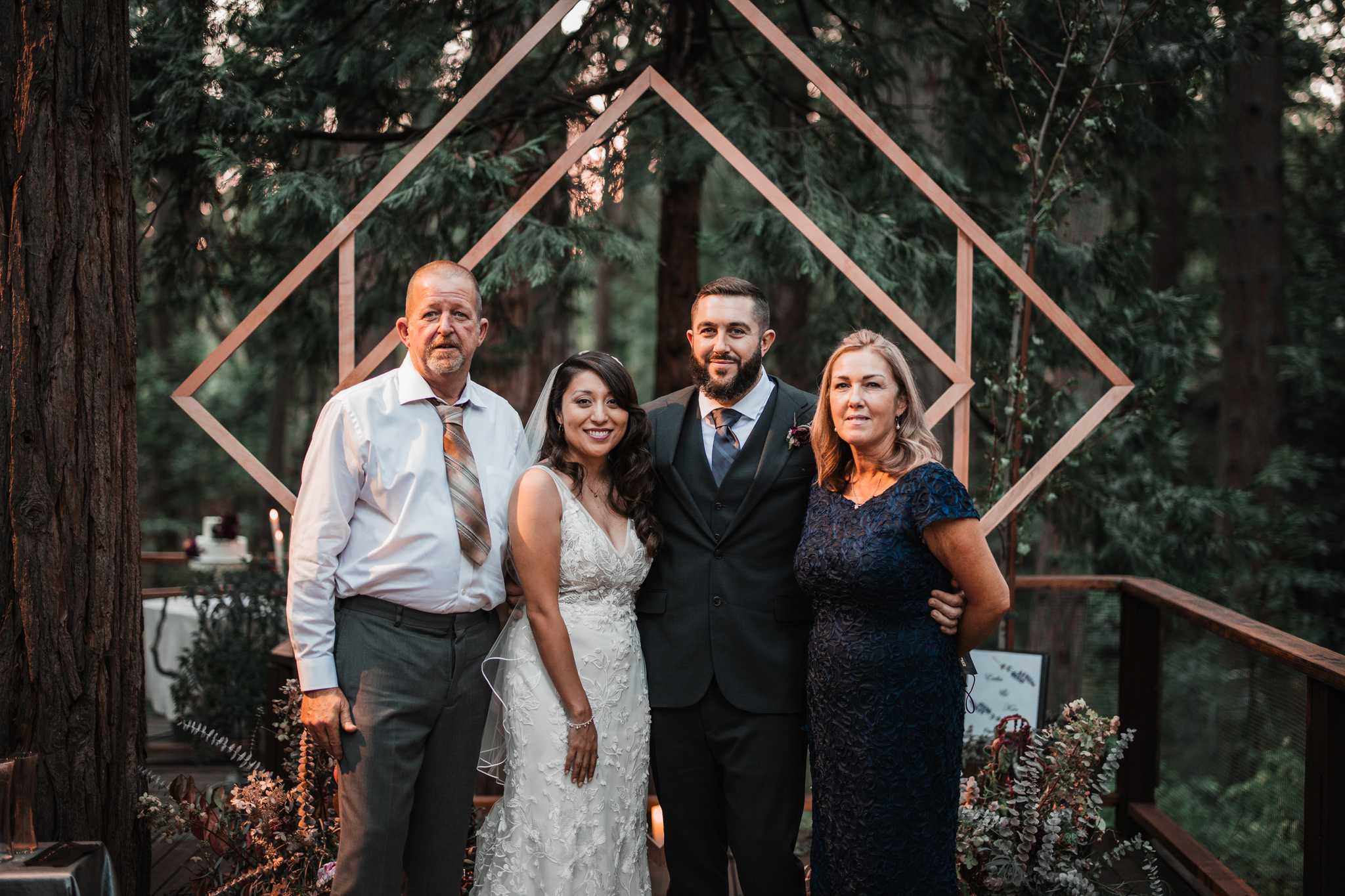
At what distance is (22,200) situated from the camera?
2.94 metres

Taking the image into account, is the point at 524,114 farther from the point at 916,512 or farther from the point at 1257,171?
the point at 1257,171

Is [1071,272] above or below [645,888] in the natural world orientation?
above

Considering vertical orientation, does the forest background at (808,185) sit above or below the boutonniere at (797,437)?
above

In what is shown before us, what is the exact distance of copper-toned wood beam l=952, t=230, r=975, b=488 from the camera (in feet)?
11.5

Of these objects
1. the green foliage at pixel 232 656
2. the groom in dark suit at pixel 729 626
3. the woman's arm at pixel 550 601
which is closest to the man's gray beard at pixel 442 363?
the woman's arm at pixel 550 601

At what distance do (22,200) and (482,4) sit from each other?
9.02ft

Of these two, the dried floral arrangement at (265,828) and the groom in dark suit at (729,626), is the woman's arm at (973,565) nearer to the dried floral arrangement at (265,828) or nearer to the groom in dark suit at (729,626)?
the groom in dark suit at (729,626)

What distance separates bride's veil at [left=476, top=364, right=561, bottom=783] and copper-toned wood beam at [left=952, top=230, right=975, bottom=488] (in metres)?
1.39

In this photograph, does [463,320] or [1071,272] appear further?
[1071,272]

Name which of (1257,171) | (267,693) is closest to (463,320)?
(267,693)

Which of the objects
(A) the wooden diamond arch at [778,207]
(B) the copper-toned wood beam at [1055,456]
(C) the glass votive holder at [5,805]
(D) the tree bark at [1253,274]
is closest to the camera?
(C) the glass votive holder at [5,805]

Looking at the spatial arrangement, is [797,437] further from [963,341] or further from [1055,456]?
[1055,456]

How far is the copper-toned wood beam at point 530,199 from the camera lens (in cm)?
332

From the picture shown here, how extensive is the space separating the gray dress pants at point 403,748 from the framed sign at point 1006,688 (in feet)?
7.25
